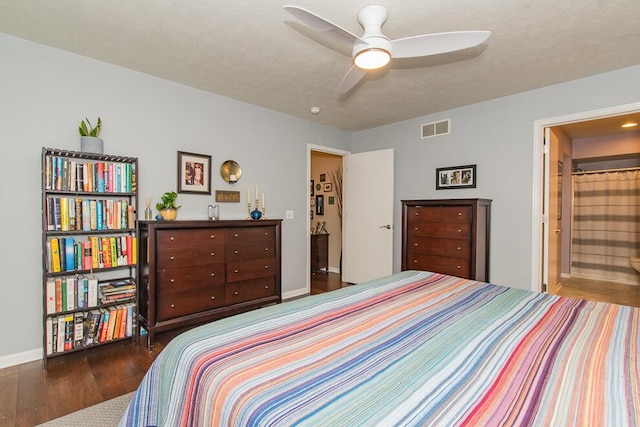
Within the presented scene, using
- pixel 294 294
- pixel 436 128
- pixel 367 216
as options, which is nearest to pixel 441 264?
pixel 367 216

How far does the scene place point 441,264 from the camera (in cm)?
349

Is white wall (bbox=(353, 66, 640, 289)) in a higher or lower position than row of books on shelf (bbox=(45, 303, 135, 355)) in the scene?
higher

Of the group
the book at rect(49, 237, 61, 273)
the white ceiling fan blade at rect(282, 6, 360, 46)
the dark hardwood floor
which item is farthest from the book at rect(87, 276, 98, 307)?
the white ceiling fan blade at rect(282, 6, 360, 46)

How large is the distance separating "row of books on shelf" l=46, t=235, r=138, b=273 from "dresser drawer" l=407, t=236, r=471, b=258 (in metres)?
2.96

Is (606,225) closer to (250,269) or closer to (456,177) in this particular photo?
(456,177)

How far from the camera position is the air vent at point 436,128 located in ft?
12.9

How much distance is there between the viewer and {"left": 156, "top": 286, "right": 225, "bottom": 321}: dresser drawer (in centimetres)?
262

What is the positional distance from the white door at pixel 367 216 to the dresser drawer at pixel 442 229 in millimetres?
692

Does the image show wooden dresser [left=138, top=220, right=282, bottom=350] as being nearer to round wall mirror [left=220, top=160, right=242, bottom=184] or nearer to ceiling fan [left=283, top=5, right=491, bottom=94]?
round wall mirror [left=220, top=160, right=242, bottom=184]

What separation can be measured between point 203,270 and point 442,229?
2592mm

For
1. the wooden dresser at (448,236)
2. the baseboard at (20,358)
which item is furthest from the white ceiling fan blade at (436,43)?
the baseboard at (20,358)

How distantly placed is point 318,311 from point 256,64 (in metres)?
2.23

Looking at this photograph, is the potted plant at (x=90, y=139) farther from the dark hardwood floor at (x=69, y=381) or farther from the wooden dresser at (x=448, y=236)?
the wooden dresser at (x=448, y=236)

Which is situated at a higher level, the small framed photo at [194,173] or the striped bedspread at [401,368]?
the small framed photo at [194,173]
